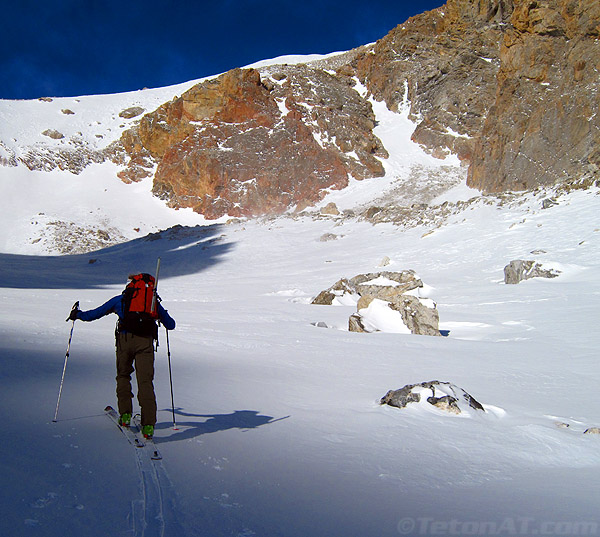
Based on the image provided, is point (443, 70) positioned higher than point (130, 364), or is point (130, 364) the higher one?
point (443, 70)

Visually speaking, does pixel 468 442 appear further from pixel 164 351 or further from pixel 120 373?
pixel 164 351

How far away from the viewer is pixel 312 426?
145 inches

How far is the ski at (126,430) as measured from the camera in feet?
10.1

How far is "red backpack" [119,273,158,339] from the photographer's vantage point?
354cm

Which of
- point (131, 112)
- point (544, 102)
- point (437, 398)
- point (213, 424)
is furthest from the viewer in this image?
point (131, 112)

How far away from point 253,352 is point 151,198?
151ft

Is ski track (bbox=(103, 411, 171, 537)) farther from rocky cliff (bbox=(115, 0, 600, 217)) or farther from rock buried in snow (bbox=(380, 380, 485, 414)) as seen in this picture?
rocky cliff (bbox=(115, 0, 600, 217))

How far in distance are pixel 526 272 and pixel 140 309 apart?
12.6 m

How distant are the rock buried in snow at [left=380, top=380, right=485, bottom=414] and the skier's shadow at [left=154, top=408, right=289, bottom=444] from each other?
115 centimetres

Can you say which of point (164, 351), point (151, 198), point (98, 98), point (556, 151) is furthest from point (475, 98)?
point (98, 98)

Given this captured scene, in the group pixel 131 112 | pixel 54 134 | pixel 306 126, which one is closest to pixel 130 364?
pixel 306 126

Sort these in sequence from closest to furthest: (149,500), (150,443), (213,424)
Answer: (149,500) → (150,443) → (213,424)

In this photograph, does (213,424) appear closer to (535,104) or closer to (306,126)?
(535,104)

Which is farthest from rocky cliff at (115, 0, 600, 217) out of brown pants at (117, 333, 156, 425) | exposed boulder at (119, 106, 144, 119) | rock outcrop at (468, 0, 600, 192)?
brown pants at (117, 333, 156, 425)
